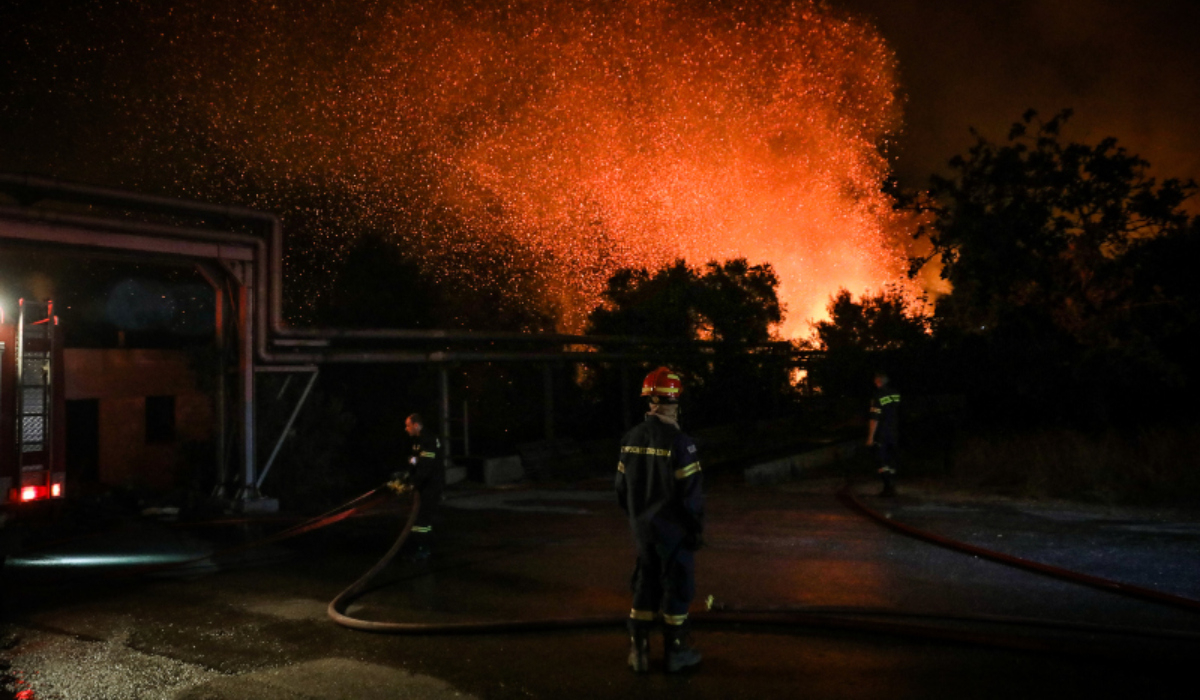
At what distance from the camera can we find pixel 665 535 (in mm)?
5055

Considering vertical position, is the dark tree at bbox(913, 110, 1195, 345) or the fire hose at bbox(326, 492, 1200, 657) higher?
the dark tree at bbox(913, 110, 1195, 345)

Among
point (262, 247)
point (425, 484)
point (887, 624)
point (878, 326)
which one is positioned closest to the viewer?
point (887, 624)

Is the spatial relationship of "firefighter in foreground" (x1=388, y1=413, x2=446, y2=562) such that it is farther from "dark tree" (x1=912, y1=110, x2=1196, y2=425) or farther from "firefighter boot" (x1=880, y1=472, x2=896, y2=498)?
"dark tree" (x1=912, y1=110, x2=1196, y2=425)

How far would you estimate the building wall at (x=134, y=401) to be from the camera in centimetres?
1756

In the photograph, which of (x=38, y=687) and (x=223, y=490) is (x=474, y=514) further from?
(x=38, y=687)

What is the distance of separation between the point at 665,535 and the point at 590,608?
202 centimetres

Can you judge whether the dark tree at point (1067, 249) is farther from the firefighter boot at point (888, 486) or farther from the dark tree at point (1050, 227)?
the firefighter boot at point (888, 486)

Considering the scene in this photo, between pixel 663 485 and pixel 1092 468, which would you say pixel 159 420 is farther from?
pixel 1092 468

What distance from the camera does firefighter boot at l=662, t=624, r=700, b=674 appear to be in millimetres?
5059

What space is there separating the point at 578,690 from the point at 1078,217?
51.8ft

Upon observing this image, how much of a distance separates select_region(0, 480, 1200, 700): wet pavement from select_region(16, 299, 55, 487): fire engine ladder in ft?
3.25

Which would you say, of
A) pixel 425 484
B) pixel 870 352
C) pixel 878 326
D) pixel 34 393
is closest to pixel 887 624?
pixel 425 484

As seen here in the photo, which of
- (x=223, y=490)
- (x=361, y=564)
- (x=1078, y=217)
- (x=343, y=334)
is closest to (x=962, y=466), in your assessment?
(x=1078, y=217)

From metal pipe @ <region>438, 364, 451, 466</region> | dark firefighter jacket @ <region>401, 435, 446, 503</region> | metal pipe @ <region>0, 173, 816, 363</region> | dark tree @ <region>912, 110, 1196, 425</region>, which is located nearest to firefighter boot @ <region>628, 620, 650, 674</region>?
dark firefighter jacket @ <region>401, 435, 446, 503</region>
